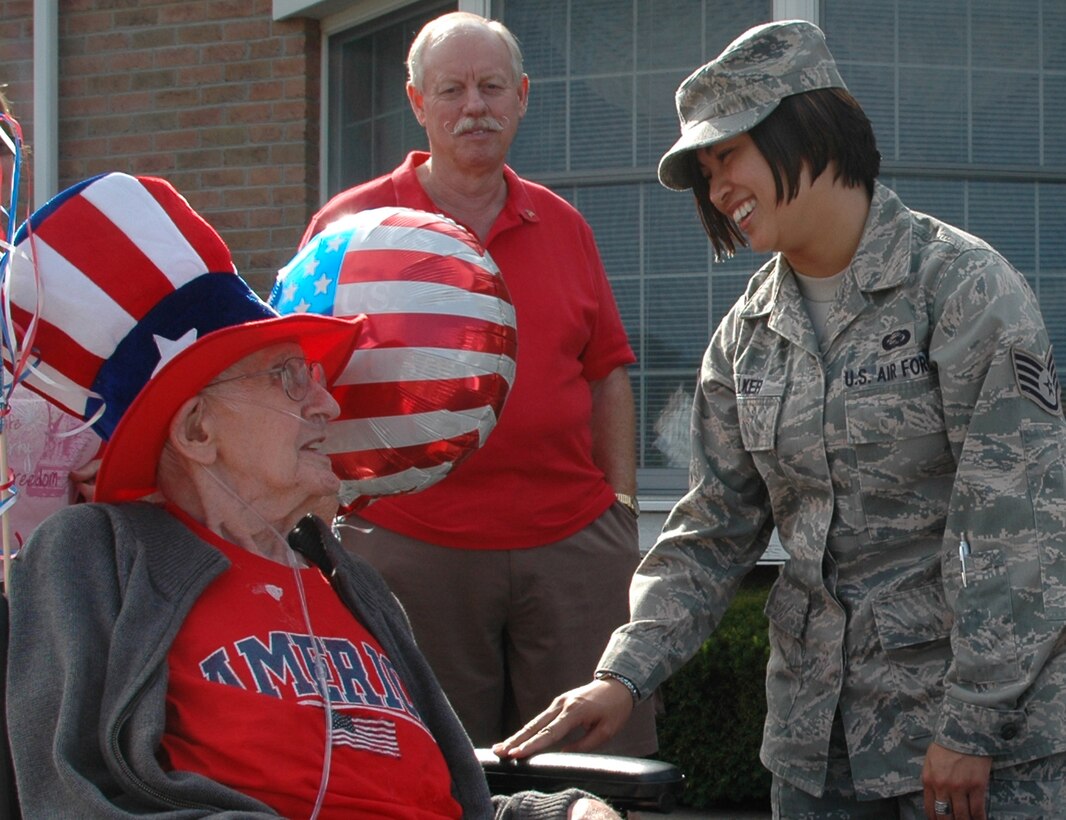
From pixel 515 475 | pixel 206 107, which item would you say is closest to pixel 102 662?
pixel 515 475

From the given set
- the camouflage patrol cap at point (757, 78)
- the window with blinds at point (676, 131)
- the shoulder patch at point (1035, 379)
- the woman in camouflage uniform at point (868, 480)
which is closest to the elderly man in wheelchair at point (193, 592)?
the woman in camouflage uniform at point (868, 480)

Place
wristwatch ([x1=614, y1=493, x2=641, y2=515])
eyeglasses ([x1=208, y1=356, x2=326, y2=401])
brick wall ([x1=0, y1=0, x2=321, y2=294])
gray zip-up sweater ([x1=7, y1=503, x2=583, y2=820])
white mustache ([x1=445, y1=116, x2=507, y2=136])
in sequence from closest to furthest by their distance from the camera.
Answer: gray zip-up sweater ([x1=7, y1=503, x2=583, y2=820]) → eyeglasses ([x1=208, y1=356, x2=326, y2=401]) → white mustache ([x1=445, y1=116, x2=507, y2=136]) → wristwatch ([x1=614, y1=493, x2=641, y2=515]) → brick wall ([x1=0, y1=0, x2=321, y2=294])

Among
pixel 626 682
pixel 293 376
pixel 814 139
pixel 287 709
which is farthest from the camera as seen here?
pixel 626 682

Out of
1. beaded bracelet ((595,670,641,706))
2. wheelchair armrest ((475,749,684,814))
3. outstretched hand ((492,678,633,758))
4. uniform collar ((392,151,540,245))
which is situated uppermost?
uniform collar ((392,151,540,245))

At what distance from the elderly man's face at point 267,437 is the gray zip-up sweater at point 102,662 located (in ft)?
0.47

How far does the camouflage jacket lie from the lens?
2.58 metres

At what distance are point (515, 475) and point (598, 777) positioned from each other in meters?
1.27

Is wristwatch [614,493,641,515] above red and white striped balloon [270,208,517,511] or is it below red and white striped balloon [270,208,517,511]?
below

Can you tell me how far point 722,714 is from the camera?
5.63 metres

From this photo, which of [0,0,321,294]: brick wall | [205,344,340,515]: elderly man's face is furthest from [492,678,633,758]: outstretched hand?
[0,0,321,294]: brick wall

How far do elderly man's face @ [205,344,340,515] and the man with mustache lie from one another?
4.14 ft

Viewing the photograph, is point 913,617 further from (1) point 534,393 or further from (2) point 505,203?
(2) point 505,203

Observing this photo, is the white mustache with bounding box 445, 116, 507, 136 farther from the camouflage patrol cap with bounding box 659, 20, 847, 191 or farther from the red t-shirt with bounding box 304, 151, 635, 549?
the camouflage patrol cap with bounding box 659, 20, 847, 191

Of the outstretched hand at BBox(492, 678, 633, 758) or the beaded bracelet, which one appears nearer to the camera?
the outstretched hand at BBox(492, 678, 633, 758)
